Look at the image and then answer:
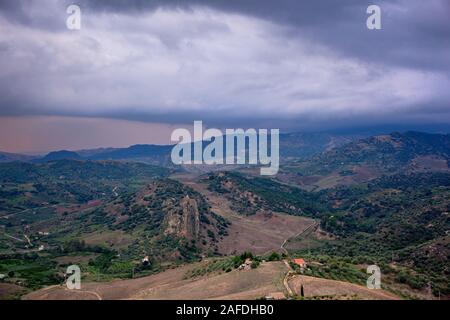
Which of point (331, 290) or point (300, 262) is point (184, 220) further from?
point (331, 290)

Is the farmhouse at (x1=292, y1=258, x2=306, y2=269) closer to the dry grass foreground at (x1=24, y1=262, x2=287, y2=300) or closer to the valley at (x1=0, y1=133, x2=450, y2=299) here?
the valley at (x1=0, y1=133, x2=450, y2=299)

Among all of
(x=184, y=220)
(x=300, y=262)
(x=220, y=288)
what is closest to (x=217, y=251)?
(x=184, y=220)

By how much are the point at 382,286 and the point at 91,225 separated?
131726 millimetres

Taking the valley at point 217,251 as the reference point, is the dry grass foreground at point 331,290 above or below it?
above

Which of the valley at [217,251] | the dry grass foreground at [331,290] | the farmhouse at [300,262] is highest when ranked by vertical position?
the dry grass foreground at [331,290]

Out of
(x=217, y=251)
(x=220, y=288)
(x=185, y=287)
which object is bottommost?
(x=217, y=251)

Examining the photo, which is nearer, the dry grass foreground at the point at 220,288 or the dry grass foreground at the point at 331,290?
the dry grass foreground at the point at 331,290

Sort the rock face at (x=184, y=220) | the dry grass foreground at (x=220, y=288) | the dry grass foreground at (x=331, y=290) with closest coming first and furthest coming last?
the dry grass foreground at (x=331, y=290)
the dry grass foreground at (x=220, y=288)
the rock face at (x=184, y=220)

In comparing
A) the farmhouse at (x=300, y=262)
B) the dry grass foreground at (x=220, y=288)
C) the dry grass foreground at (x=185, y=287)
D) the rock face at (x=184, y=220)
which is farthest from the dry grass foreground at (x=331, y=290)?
the rock face at (x=184, y=220)

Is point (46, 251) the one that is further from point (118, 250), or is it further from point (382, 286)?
point (382, 286)

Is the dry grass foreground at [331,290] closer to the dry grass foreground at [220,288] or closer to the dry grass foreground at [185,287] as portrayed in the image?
the dry grass foreground at [220,288]

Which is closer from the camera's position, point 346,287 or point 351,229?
point 346,287
